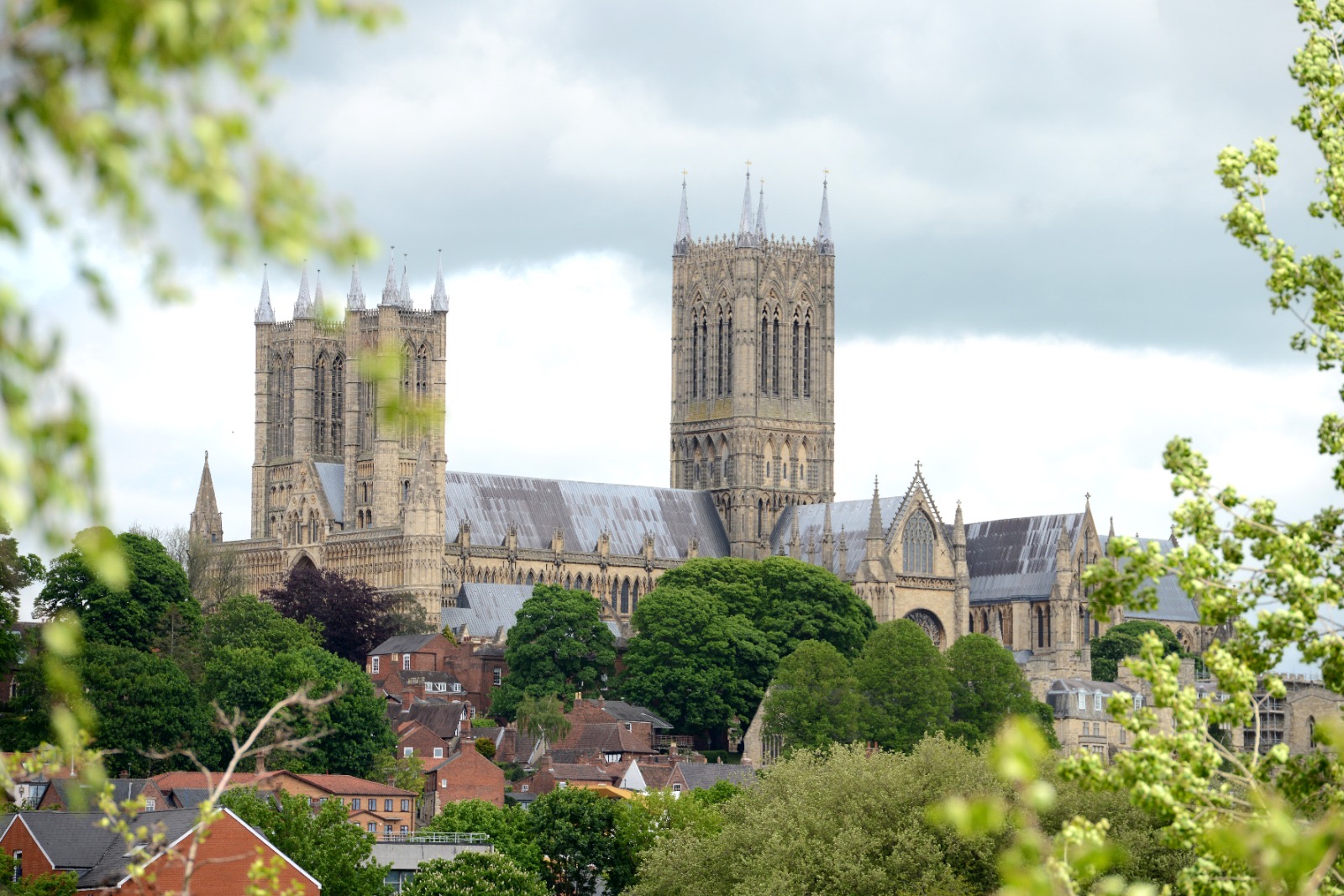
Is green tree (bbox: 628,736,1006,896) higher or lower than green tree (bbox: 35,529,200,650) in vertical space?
lower

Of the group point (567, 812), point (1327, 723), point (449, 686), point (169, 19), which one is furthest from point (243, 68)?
point (449, 686)

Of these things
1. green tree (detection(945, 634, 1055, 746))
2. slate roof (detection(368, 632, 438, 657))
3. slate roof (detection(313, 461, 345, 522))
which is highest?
slate roof (detection(313, 461, 345, 522))

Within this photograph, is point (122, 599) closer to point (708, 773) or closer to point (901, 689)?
point (708, 773)

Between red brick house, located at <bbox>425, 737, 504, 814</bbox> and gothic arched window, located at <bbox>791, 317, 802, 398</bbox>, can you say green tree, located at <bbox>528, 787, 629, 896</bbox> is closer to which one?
red brick house, located at <bbox>425, 737, 504, 814</bbox>

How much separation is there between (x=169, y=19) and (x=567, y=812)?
67.8 metres

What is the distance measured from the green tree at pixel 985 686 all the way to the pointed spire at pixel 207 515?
56747 millimetres

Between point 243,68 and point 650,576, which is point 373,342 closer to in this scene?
point 650,576

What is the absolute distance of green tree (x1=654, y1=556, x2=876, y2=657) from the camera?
118312 millimetres

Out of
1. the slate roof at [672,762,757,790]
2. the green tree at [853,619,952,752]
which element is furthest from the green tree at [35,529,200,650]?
the green tree at [853,619,952,752]

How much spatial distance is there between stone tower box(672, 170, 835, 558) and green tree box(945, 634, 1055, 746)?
34.8 metres

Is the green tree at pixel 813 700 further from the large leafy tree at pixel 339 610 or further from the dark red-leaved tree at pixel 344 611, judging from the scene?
the large leafy tree at pixel 339 610

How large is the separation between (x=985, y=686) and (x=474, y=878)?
49759 millimetres

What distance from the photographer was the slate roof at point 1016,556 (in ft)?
458

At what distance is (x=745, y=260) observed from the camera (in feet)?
484
